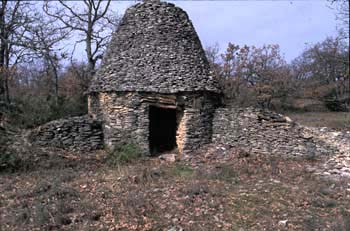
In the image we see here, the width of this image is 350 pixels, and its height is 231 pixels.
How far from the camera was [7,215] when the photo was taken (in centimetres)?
606

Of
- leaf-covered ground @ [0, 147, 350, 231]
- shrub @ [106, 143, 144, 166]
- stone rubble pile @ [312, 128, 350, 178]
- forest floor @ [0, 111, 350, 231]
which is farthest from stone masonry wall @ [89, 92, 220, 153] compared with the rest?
stone rubble pile @ [312, 128, 350, 178]

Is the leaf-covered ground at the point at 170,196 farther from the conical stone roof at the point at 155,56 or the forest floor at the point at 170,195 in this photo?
the conical stone roof at the point at 155,56

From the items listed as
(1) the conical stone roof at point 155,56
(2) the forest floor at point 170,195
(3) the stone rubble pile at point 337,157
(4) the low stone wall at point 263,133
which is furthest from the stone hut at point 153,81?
(3) the stone rubble pile at point 337,157

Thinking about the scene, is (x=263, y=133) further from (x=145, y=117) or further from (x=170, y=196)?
(x=170, y=196)

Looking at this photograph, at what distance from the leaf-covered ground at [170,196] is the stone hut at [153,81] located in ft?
5.54

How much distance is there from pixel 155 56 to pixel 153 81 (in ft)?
3.24

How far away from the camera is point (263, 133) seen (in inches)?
440

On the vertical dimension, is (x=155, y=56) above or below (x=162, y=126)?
above

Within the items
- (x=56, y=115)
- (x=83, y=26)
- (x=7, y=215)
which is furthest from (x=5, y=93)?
(x=7, y=215)

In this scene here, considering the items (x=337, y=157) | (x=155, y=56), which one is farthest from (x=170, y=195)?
(x=155, y=56)

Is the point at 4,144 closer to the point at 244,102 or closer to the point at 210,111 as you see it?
the point at 210,111

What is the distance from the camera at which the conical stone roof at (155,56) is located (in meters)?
11.6

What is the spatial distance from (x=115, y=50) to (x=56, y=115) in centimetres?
385

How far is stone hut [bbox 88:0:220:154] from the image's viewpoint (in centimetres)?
1152
